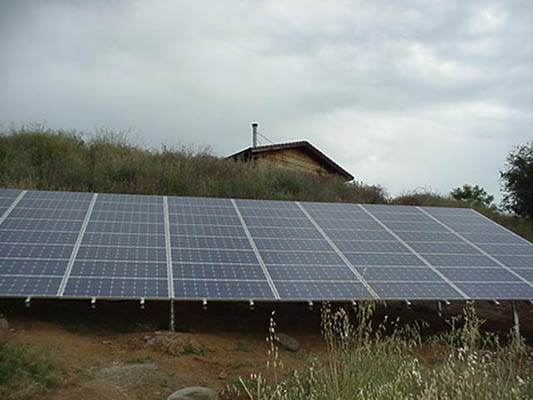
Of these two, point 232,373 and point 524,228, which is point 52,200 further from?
point 524,228

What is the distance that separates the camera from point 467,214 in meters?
16.0

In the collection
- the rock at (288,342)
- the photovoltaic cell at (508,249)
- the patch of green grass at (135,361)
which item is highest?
the photovoltaic cell at (508,249)

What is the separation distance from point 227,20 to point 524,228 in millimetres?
14960

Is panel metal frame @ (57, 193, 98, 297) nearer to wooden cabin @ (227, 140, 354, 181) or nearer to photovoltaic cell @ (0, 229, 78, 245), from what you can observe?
photovoltaic cell @ (0, 229, 78, 245)

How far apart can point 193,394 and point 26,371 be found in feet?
7.91

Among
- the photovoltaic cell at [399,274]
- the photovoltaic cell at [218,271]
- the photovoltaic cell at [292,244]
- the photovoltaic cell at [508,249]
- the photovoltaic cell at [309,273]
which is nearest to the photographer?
the photovoltaic cell at [218,271]

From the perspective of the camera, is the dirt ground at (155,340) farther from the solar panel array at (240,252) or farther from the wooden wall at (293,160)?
the wooden wall at (293,160)

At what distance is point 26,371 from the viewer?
736 cm

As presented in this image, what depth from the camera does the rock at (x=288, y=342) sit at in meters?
10.1

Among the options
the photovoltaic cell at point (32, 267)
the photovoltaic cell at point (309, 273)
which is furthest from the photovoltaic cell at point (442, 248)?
the photovoltaic cell at point (32, 267)

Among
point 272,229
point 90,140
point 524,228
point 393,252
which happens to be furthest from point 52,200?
point 524,228

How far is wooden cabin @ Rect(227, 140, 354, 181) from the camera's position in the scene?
27.9 m

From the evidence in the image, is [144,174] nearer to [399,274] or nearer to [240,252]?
[240,252]

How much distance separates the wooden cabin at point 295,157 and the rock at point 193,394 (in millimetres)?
20274
